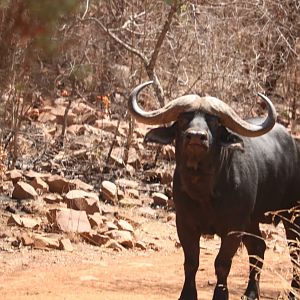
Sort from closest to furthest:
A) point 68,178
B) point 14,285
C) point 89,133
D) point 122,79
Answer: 1. point 14,285
2. point 68,178
3. point 122,79
4. point 89,133

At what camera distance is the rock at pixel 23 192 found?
1265 cm

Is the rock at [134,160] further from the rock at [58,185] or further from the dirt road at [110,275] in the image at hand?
the dirt road at [110,275]

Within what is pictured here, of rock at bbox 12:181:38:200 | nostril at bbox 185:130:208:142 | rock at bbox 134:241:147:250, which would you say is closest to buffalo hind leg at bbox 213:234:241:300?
nostril at bbox 185:130:208:142

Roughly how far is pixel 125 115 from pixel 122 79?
2.55 feet

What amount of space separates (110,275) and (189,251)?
1.86 meters

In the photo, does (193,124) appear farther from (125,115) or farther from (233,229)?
(125,115)

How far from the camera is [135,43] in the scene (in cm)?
1478

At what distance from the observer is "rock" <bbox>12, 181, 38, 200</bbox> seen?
41.5 ft

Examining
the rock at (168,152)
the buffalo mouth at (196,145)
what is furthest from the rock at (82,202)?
the buffalo mouth at (196,145)

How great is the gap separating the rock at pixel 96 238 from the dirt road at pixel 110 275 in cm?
15

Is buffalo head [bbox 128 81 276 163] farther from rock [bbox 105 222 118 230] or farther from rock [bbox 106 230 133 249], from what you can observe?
rock [bbox 105 222 118 230]

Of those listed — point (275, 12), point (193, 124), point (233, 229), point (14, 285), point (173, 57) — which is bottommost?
point (14, 285)

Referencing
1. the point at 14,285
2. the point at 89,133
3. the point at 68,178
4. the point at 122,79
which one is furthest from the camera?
the point at 89,133

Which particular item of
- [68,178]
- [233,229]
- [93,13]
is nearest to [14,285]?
[233,229]
